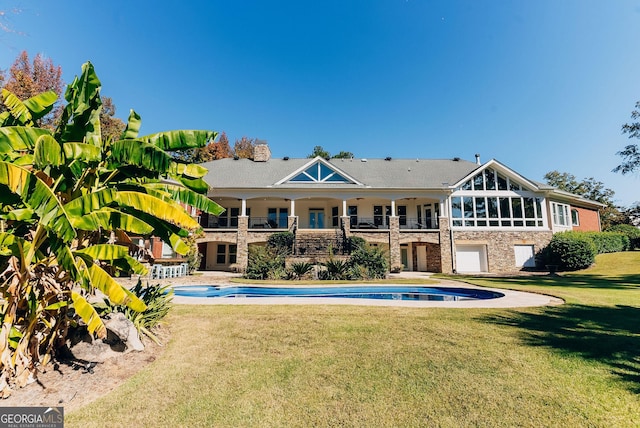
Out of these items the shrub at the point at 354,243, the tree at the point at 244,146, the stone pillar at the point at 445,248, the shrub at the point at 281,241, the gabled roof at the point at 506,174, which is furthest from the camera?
the tree at the point at 244,146

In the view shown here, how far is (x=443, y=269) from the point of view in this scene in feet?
74.9

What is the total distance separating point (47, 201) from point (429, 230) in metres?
23.3

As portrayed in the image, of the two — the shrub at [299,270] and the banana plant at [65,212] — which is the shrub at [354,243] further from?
the banana plant at [65,212]

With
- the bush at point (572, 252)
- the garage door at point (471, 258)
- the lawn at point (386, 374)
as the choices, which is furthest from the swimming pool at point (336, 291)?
the bush at point (572, 252)

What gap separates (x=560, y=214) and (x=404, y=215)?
13.3 m

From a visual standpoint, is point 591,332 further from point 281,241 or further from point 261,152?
point 261,152

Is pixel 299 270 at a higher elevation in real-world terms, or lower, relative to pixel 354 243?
lower

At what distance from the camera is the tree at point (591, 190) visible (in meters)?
41.4

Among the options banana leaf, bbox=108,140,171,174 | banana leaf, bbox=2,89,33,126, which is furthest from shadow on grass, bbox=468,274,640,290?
banana leaf, bbox=2,89,33,126

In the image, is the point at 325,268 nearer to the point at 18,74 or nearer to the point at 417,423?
the point at 417,423

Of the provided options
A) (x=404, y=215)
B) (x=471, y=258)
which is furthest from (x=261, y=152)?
(x=471, y=258)

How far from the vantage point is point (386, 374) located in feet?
15.0

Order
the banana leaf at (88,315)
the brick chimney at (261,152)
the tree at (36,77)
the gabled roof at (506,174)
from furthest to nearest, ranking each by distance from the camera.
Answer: the tree at (36,77)
the brick chimney at (261,152)
the gabled roof at (506,174)
the banana leaf at (88,315)

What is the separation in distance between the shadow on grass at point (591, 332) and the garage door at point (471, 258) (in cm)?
1494
